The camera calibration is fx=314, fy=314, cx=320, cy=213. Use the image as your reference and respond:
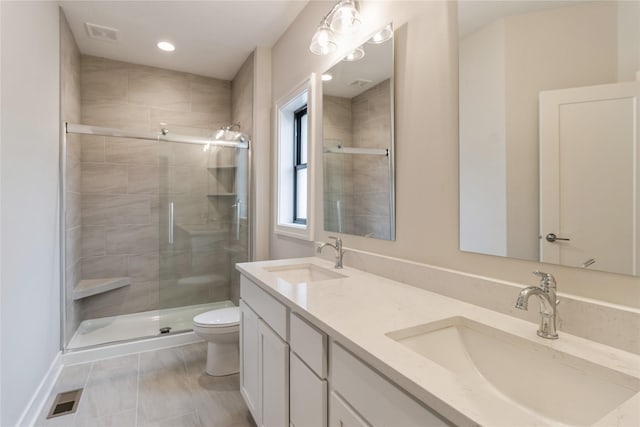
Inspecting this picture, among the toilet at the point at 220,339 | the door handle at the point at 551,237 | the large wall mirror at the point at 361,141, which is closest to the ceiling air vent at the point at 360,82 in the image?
the large wall mirror at the point at 361,141

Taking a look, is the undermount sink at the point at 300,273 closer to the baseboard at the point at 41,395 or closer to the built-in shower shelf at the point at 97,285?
the baseboard at the point at 41,395

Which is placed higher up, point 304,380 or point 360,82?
point 360,82

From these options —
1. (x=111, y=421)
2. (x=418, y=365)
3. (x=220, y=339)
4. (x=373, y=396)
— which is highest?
(x=418, y=365)

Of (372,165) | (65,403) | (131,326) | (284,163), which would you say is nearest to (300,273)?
(372,165)

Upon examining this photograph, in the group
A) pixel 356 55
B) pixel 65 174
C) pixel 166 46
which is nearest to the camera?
pixel 356 55

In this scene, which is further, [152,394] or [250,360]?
[152,394]

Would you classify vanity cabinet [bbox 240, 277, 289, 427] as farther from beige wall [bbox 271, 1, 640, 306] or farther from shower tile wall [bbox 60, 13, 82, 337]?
shower tile wall [bbox 60, 13, 82, 337]

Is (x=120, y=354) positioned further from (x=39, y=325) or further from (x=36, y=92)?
(x=36, y=92)

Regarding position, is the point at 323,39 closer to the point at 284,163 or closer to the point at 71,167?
the point at 284,163

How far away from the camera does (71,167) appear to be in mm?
2686

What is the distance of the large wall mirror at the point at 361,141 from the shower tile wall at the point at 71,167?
6.90 ft

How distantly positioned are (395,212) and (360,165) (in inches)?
16.0

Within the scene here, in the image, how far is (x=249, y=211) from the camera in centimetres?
298

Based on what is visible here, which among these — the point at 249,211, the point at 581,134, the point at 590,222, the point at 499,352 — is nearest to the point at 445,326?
the point at 499,352
